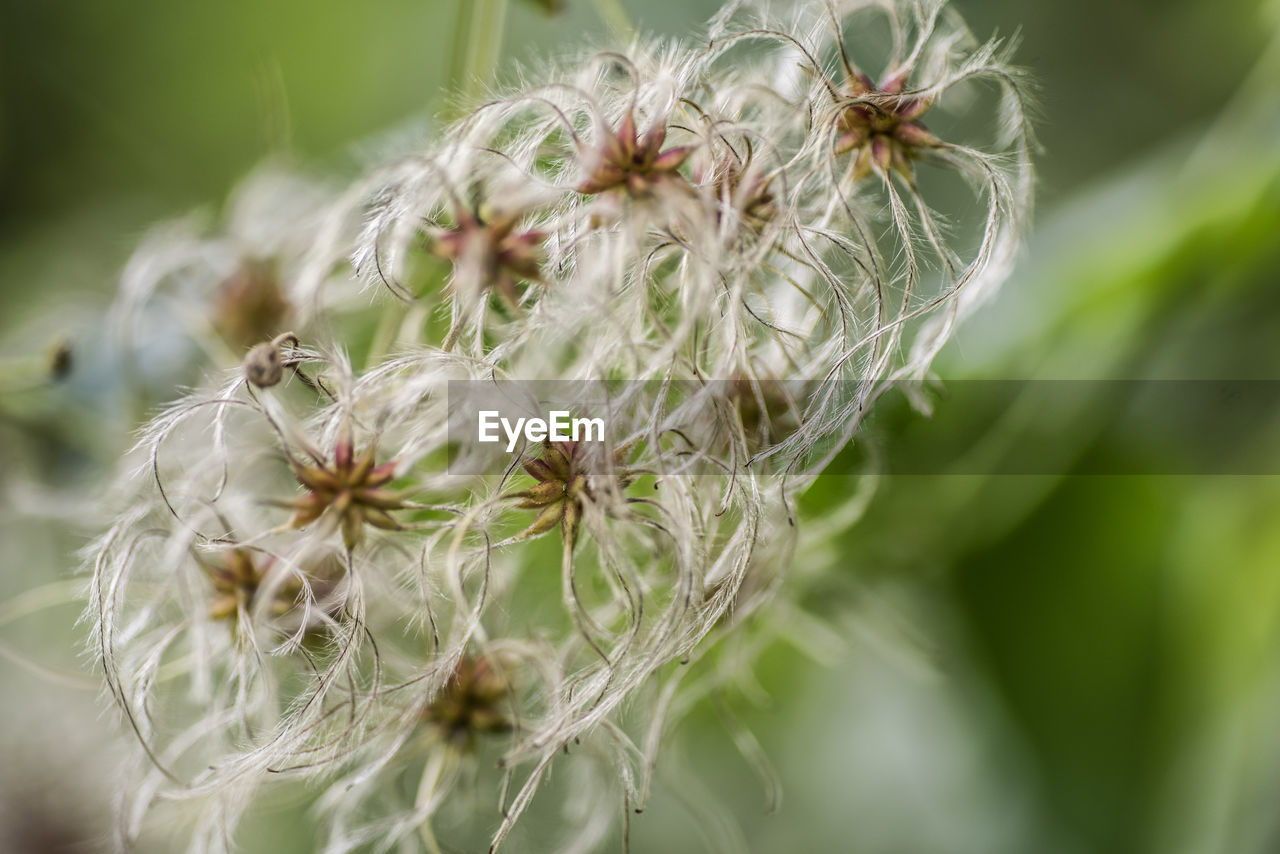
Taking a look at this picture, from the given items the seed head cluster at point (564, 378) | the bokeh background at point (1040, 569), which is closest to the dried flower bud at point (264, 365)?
the seed head cluster at point (564, 378)

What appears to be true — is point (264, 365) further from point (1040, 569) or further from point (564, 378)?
point (1040, 569)

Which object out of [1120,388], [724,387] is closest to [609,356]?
[724,387]

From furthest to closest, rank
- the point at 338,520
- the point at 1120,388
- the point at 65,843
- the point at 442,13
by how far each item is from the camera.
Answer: the point at 442,13, the point at 65,843, the point at 1120,388, the point at 338,520

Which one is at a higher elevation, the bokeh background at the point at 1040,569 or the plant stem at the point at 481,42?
the plant stem at the point at 481,42

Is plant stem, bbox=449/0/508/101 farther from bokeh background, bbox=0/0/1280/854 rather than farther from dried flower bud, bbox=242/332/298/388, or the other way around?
dried flower bud, bbox=242/332/298/388

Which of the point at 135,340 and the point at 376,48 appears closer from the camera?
the point at 135,340

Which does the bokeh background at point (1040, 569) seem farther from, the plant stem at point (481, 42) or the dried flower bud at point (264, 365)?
the dried flower bud at point (264, 365)

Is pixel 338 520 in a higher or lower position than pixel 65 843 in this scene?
higher

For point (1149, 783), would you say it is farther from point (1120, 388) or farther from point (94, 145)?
point (94, 145)
